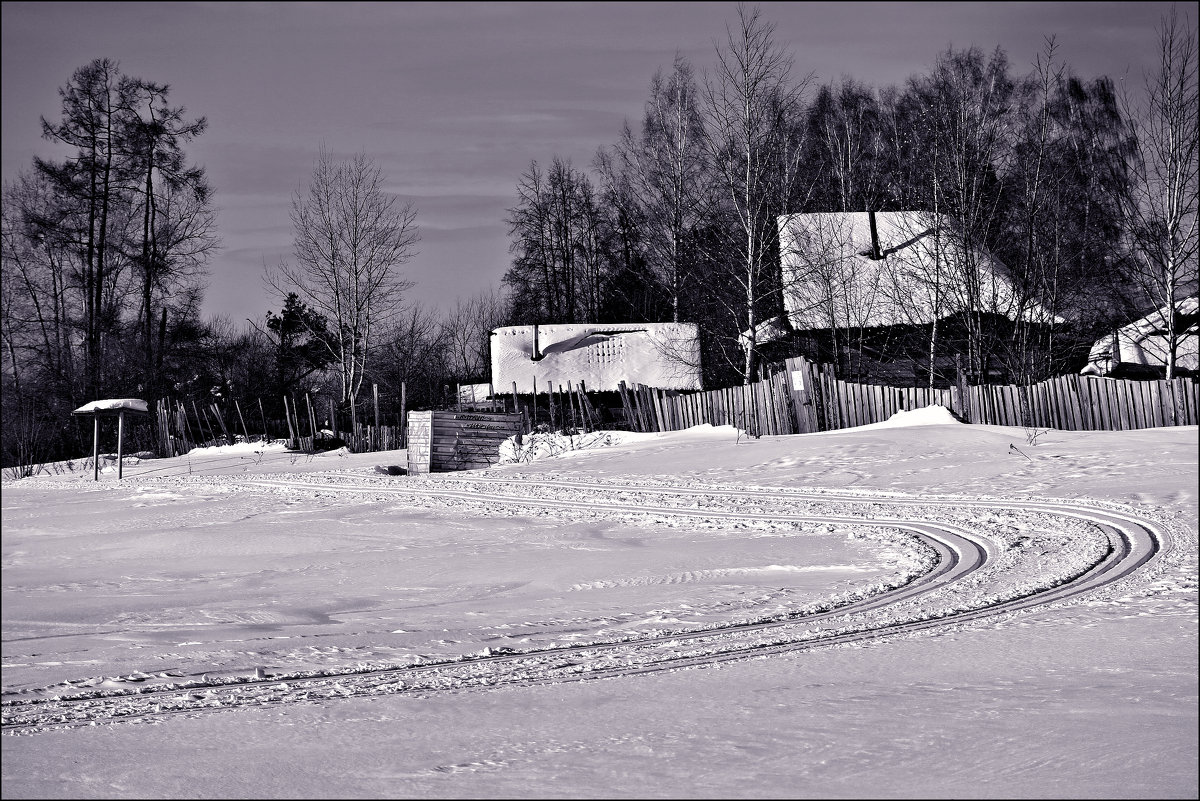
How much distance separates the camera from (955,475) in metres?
13.9

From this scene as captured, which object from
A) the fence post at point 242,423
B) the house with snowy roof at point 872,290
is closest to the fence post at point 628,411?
the house with snowy roof at point 872,290

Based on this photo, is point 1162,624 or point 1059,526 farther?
point 1059,526

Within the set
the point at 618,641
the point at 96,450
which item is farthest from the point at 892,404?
the point at 618,641

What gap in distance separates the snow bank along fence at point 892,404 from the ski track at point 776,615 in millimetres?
6729

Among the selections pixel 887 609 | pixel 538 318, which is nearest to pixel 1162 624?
pixel 887 609

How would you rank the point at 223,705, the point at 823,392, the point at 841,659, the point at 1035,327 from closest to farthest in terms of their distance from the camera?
the point at 223,705, the point at 841,659, the point at 823,392, the point at 1035,327

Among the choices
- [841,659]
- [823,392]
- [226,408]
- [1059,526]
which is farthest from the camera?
[226,408]

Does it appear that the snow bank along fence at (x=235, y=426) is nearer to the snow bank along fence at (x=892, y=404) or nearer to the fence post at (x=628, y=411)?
the fence post at (x=628, y=411)

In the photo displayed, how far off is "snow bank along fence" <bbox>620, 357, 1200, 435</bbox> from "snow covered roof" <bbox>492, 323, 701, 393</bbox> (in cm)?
426

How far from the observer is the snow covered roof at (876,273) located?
74.3 ft

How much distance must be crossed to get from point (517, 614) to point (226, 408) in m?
26.8

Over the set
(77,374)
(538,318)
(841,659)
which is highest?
(538,318)

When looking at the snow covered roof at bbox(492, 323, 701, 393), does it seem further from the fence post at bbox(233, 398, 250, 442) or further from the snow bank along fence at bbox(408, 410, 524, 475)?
the fence post at bbox(233, 398, 250, 442)

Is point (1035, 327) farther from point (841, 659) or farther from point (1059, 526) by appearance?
point (841, 659)
